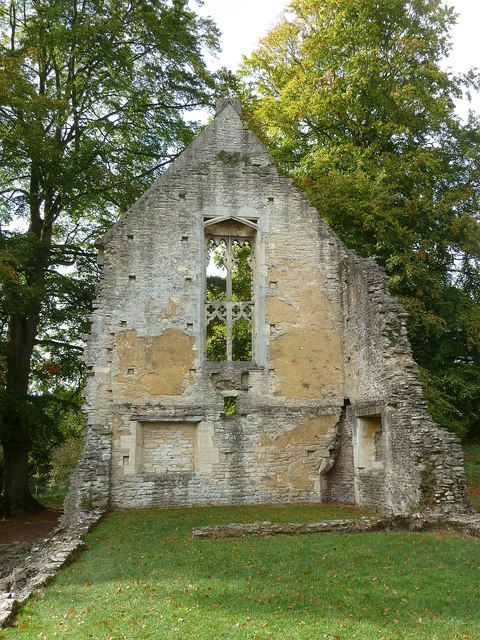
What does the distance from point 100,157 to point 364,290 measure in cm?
1096

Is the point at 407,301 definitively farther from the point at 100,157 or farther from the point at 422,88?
the point at 100,157

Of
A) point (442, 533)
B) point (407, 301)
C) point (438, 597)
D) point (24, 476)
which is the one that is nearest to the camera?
point (438, 597)

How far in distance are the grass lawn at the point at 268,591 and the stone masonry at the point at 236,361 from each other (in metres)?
3.79

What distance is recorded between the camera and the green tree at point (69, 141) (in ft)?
58.1

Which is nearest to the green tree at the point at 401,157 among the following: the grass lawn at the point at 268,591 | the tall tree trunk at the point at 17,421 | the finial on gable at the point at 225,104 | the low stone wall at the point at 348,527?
the finial on gable at the point at 225,104

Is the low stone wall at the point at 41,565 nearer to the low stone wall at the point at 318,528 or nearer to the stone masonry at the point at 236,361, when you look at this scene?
the low stone wall at the point at 318,528

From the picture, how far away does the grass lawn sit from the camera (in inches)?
240

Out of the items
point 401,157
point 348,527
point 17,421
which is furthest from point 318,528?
point 401,157

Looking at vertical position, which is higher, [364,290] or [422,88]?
[422,88]

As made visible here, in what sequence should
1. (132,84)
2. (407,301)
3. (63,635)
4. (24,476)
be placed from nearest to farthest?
(63,635) < (407,301) < (24,476) < (132,84)

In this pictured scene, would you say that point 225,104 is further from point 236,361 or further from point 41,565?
point 41,565

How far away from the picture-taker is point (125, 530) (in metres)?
11.4

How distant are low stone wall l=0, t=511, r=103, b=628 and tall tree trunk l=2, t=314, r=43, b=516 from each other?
6.03 metres

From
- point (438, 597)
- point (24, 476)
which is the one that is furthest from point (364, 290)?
point (24, 476)
